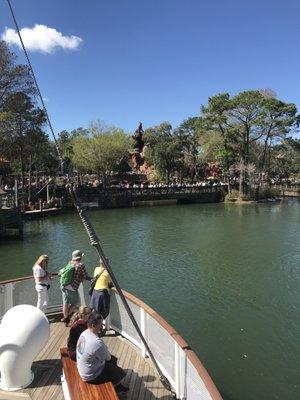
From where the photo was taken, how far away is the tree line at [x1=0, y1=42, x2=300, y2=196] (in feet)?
128

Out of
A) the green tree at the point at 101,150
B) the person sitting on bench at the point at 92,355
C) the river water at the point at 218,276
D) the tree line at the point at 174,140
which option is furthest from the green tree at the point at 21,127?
the person sitting on bench at the point at 92,355

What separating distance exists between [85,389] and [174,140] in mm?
67769

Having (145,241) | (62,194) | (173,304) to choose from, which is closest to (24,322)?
(173,304)

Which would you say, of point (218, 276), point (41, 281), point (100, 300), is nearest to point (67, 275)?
point (41, 281)

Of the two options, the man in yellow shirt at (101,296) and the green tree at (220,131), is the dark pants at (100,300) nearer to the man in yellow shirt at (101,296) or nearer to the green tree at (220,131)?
the man in yellow shirt at (101,296)

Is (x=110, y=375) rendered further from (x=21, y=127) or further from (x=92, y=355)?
(x=21, y=127)

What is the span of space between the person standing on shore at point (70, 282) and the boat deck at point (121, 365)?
0.64m

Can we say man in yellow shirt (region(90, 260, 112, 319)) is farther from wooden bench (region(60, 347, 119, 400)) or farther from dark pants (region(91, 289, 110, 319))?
wooden bench (region(60, 347, 119, 400))

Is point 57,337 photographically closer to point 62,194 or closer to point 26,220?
point 26,220

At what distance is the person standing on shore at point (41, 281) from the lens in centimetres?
912

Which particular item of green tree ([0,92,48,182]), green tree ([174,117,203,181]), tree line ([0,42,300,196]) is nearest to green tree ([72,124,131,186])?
tree line ([0,42,300,196])

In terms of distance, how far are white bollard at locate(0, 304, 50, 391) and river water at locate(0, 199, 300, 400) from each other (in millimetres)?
4519

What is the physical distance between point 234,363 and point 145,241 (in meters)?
19.2

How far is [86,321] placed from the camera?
625 cm
